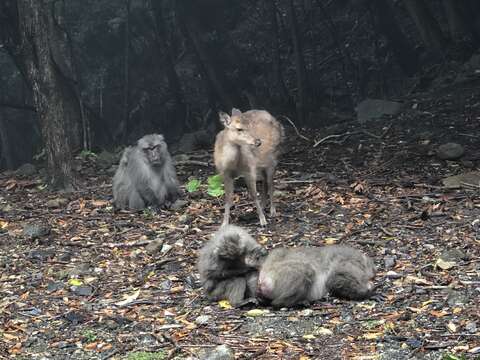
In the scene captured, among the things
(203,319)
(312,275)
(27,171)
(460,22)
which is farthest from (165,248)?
(460,22)

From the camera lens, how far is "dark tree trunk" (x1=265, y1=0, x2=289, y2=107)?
15.0 metres

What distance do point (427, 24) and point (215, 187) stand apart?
20.8ft

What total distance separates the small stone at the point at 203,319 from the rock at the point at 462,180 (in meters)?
4.17

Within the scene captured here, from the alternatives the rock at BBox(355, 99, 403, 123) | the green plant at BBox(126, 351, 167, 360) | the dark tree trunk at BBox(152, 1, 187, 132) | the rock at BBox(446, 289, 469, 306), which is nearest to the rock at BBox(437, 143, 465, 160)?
the rock at BBox(355, 99, 403, 123)

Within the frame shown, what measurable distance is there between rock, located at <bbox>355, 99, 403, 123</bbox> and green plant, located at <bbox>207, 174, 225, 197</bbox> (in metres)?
3.62

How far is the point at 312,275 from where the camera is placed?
6.14 metres

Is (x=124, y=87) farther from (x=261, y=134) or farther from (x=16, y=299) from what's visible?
(x=16, y=299)

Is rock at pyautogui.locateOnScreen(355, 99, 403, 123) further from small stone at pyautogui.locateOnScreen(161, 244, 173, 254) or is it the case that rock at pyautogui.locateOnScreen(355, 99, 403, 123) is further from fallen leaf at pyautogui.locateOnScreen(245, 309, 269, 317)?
fallen leaf at pyautogui.locateOnScreen(245, 309, 269, 317)

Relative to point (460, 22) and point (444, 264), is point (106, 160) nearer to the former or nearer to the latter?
point (460, 22)

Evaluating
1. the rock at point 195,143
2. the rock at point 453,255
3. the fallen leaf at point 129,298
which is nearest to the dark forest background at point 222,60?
the rock at point 195,143

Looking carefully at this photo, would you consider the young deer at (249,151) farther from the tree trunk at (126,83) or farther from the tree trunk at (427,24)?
the tree trunk at (126,83)

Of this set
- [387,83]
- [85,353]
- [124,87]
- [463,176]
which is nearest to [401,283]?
[85,353]

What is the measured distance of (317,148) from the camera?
39.5 ft

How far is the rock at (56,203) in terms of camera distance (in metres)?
10.4
